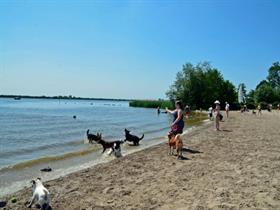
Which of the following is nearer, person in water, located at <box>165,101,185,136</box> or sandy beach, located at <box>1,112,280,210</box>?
sandy beach, located at <box>1,112,280,210</box>

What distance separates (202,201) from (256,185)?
1855 millimetres

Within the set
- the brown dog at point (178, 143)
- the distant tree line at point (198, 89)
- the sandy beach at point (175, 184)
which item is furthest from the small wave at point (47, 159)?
the distant tree line at point (198, 89)

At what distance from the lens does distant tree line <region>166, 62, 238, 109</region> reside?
269 feet

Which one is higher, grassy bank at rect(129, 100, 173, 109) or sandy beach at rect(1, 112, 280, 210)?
grassy bank at rect(129, 100, 173, 109)

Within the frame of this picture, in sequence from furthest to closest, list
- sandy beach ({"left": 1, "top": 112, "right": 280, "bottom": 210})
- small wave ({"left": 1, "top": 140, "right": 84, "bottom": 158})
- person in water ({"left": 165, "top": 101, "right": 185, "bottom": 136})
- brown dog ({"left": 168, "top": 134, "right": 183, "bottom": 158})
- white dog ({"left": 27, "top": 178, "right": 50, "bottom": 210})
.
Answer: small wave ({"left": 1, "top": 140, "right": 84, "bottom": 158}) → person in water ({"left": 165, "top": 101, "right": 185, "bottom": 136}) → brown dog ({"left": 168, "top": 134, "right": 183, "bottom": 158}) → sandy beach ({"left": 1, "top": 112, "right": 280, "bottom": 210}) → white dog ({"left": 27, "top": 178, "right": 50, "bottom": 210})

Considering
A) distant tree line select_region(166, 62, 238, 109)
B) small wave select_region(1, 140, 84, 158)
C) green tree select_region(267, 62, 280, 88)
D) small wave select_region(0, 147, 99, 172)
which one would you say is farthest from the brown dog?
green tree select_region(267, 62, 280, 88)

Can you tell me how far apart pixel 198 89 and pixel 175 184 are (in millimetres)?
74702

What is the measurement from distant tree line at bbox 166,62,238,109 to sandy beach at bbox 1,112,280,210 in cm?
6956

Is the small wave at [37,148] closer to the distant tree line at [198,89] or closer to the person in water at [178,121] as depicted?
the person in water at [178,121]

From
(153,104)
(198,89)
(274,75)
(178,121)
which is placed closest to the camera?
(178,121)

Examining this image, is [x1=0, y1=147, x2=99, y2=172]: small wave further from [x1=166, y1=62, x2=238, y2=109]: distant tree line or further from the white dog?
[x1=166, y1=62, x2=238, y2=109]: distant tree line

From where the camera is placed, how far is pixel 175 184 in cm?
855

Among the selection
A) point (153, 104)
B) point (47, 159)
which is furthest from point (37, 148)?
point (153, 104)

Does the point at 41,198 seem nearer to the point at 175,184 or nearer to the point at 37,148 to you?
the point at 175,184
